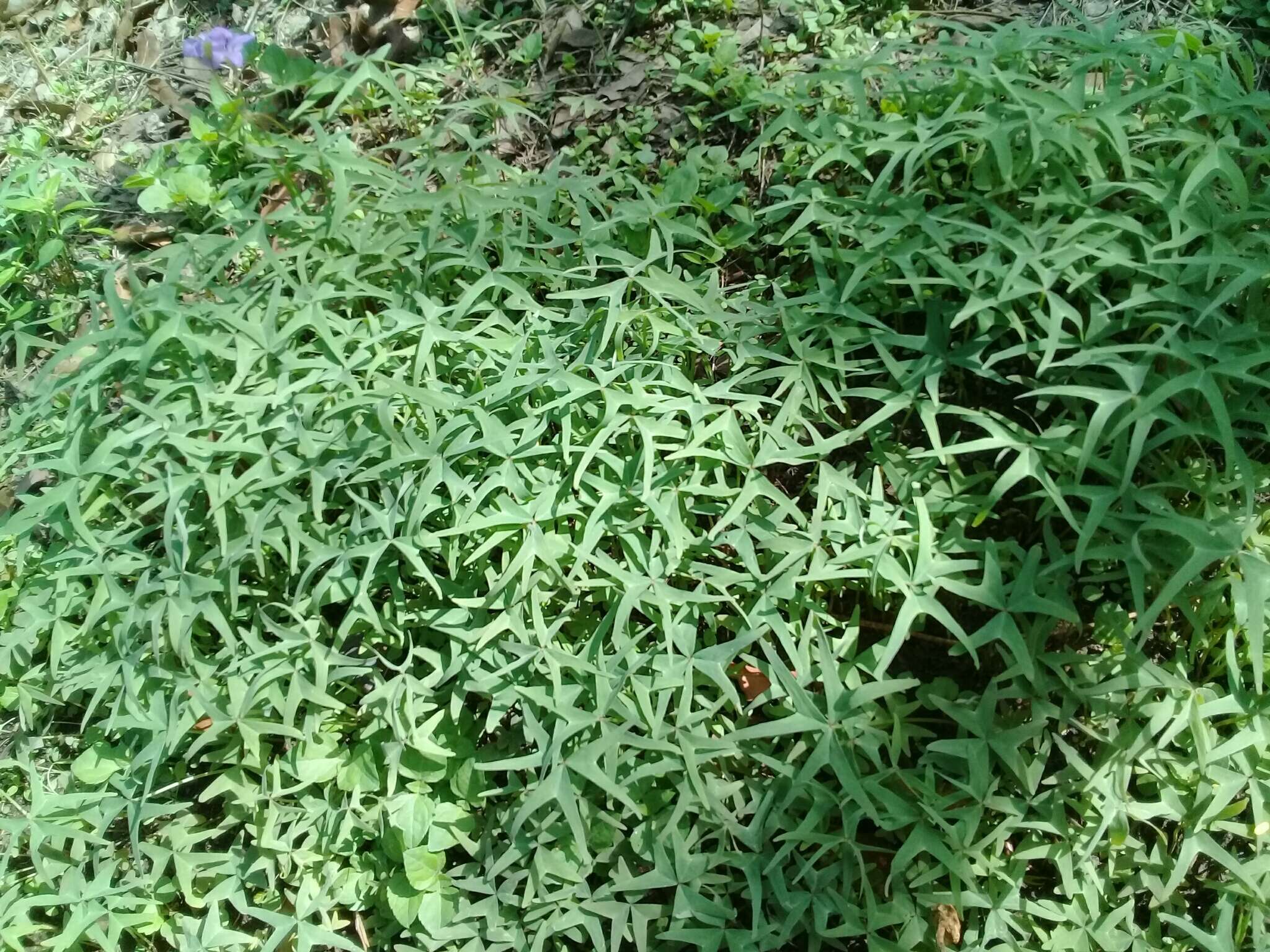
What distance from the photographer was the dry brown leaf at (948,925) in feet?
6.07

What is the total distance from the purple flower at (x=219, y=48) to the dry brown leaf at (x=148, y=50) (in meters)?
0.53

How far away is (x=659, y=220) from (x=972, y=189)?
678 millimetres

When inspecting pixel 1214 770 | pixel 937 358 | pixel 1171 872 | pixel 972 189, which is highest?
pixel 972 189

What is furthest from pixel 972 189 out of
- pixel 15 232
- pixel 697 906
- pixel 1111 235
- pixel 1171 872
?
pixel 15 232

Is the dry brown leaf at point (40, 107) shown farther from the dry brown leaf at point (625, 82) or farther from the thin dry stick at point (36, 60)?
the dry brown leaf at point (625, 82)

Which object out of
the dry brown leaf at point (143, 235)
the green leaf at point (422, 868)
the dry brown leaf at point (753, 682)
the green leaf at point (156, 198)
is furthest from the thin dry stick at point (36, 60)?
the dry brown leaf at point (753, 682)

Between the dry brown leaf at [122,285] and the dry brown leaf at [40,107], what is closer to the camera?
the dry brown leaf at [122,285]

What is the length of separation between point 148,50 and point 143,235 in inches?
43.8

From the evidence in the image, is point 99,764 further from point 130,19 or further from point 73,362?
point 130,19

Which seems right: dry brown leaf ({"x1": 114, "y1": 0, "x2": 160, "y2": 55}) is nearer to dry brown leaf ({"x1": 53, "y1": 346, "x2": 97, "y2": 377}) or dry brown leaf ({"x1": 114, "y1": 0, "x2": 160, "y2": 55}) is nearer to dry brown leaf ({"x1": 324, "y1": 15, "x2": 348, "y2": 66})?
dry brown leaf ({"x1": 324, "y1": 15, "x2": 348, "y2": 66})

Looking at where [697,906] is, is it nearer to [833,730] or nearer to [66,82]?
[833,730]

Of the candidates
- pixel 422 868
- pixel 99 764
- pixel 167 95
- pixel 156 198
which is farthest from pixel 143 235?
pixel 422 868

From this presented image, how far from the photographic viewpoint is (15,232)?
2.97 metres

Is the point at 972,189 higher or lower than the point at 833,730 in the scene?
higher
